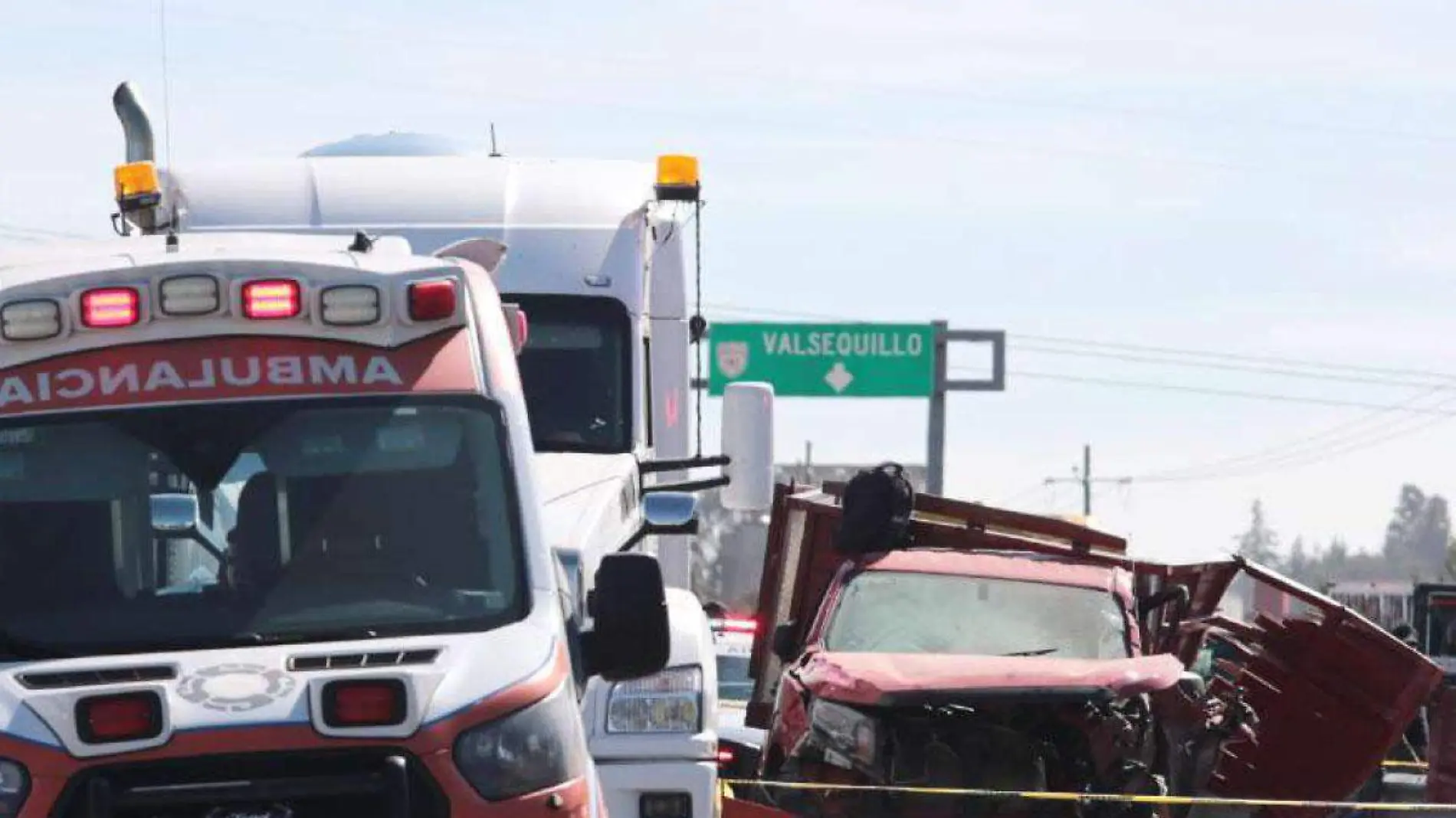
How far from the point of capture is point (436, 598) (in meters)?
8.12

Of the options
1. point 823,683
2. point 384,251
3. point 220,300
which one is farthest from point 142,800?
point 823,683

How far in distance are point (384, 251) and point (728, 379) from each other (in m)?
34.5

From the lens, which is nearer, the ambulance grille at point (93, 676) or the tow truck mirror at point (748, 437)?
the ambulance grille at point (93, 676)

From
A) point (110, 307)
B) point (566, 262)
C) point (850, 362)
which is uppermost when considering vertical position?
point (110, 307)

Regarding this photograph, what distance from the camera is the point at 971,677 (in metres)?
13.0

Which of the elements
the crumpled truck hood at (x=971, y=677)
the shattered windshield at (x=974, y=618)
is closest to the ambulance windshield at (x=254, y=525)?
the crumpled truck hood at (x=971, y=677)

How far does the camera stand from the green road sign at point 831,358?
42656 mm

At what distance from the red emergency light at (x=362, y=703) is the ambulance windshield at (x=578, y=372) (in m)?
6.51

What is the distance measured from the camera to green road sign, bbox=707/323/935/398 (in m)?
42.7

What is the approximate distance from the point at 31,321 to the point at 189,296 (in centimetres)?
44

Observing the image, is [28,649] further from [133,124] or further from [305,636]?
[133,124]

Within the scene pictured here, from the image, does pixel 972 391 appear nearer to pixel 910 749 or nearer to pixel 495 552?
pixel 910 749

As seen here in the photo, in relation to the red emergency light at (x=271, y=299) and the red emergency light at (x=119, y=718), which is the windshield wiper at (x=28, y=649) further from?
the red emergency light at (x=271, y=299)

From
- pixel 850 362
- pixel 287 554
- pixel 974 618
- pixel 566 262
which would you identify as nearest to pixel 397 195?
pixel 566 262
